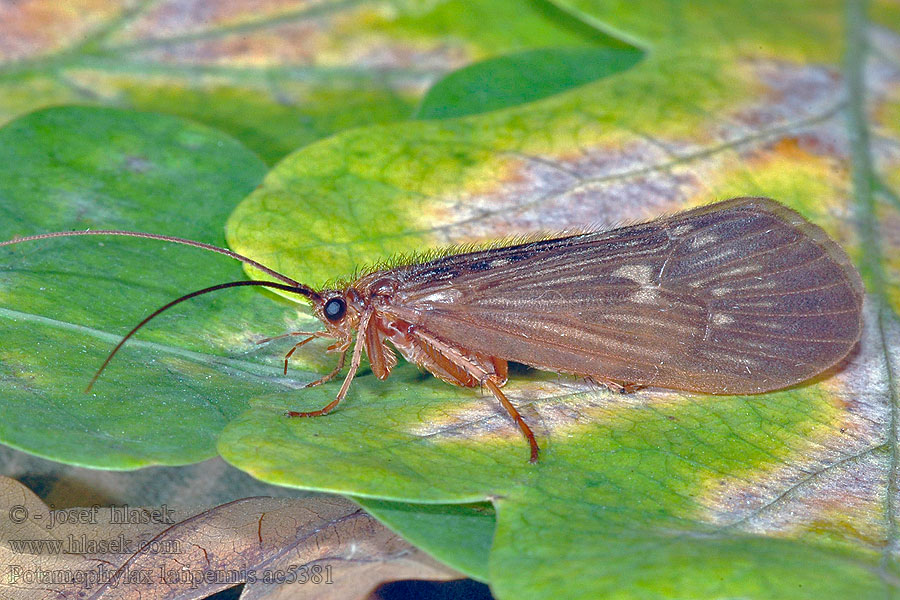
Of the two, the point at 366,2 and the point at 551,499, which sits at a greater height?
the point at 366,2

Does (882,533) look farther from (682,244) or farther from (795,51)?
(795,51)

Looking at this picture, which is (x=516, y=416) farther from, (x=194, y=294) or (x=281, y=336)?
(x=194, y=294)

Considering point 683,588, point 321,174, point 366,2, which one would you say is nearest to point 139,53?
point 366,2

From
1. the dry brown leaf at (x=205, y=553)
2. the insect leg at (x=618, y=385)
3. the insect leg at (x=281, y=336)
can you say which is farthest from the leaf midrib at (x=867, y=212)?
the insect leg at (x=281, y=336)

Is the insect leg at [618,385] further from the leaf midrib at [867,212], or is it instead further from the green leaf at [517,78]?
the green leaf at [517,78]

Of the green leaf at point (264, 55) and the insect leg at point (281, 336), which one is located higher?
the green leaf at point (264, 55)

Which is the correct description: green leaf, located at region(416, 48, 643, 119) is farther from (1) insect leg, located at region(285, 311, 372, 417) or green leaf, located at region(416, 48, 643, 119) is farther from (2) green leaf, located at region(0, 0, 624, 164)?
(1) insect leg, located at region(285, 311, 372, 417)

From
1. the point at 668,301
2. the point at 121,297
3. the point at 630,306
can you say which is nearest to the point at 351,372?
the point at 121,297
